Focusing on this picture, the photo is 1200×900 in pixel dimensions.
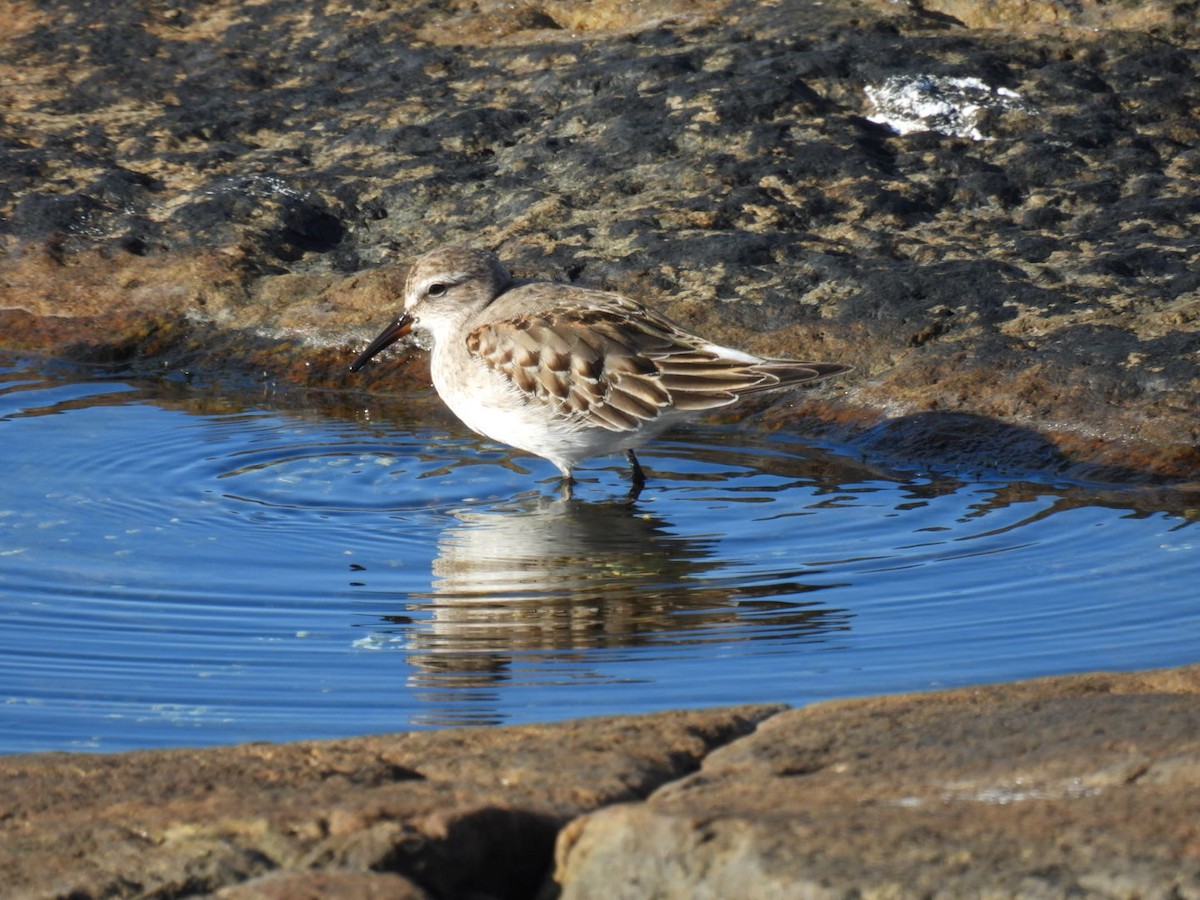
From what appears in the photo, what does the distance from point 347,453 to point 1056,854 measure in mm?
5559

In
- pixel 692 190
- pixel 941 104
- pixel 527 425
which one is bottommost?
pixel 527 425

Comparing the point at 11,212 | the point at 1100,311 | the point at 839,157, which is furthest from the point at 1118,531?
the point at 11,212

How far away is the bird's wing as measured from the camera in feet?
25.0

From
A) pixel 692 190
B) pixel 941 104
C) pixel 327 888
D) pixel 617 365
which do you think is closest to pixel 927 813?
pixel 327 888

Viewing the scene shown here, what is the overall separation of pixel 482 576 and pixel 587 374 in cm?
175

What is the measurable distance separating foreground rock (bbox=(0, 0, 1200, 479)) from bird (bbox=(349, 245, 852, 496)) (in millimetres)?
609

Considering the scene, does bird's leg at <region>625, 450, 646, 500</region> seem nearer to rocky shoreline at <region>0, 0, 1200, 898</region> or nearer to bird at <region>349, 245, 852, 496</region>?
bird at <region>349, 245, 852, 496</region>

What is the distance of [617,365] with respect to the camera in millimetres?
7766

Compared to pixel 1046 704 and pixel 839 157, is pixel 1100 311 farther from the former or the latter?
pixel 1046 704

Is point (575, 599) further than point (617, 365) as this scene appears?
No

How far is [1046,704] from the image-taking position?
12.8 ft

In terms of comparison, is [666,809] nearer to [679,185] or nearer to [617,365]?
[617,365]

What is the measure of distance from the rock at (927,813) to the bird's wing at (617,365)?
12.5 feet

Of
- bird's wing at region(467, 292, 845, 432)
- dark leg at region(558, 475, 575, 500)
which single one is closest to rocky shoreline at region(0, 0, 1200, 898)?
bird's wing at region(467, 292, 845, 432)
